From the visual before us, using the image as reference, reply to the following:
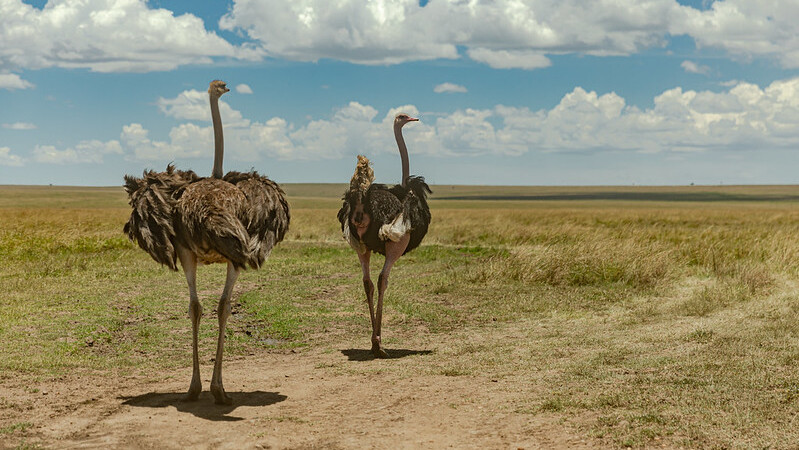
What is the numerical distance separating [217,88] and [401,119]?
9.69 ft

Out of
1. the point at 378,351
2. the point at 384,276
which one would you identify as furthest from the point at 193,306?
the point at 384,276

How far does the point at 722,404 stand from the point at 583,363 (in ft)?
6.15

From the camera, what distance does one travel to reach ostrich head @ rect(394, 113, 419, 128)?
10.2 meters

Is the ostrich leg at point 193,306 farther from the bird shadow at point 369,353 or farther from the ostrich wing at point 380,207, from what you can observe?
the ostrich wing at point 380,207

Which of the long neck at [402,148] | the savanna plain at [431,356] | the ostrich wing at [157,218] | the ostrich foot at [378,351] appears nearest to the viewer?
the savanna plain at [431,356]

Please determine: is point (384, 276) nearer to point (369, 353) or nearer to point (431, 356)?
point (369, 353)

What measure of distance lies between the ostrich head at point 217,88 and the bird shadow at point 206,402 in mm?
2862

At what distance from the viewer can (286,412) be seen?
651 cm

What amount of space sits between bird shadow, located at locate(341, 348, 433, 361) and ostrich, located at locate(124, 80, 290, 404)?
7.22ft

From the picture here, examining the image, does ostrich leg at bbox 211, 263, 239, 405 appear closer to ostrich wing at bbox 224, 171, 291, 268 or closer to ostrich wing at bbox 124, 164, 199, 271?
ostrich wing at bbox 224, 171, 291, 268

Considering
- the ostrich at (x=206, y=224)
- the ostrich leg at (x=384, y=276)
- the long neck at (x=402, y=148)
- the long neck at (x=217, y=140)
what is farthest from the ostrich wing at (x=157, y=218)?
the long neck at (x=402, y=148)

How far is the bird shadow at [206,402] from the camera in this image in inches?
255

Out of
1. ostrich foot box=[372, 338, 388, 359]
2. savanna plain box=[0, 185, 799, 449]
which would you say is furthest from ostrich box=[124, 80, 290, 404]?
ostrich foot box=[372, 338, 388, 359]

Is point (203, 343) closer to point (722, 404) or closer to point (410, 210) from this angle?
point (410, 210)
